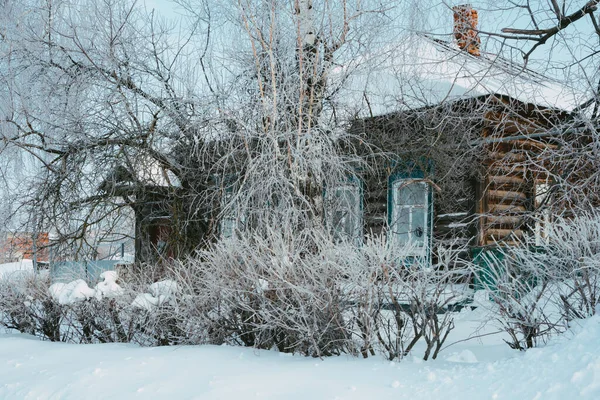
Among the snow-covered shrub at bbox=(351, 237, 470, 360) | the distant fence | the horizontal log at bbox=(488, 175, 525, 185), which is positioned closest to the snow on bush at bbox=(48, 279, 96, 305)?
the distant fence

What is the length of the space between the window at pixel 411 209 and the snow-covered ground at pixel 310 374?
5.76 m

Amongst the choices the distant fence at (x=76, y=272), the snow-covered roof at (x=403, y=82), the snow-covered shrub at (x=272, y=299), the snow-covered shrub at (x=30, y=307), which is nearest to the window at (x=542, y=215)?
the snow-covered roof at (x=403, y=82)

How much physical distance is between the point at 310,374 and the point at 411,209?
7.85 meters

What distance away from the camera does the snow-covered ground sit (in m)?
4.45

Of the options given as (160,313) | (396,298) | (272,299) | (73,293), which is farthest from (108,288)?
(396,298)

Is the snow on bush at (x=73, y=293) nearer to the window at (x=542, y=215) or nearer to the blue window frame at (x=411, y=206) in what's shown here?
the window at (x=542, y=215)

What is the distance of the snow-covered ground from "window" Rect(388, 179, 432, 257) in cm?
576

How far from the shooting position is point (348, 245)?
5879 millimetres

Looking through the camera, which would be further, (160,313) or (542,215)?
(542,215)

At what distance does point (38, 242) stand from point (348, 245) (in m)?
8.35

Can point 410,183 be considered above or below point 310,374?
above

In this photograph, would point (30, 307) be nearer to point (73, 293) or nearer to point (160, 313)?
point (73, 293)

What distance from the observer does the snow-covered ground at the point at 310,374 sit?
4.45 meters

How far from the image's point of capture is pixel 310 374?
5164mm
